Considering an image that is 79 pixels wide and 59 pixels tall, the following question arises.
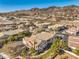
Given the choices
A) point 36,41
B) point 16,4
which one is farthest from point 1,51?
point 16,4

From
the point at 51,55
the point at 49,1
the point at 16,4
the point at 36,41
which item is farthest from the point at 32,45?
the point at 49,1

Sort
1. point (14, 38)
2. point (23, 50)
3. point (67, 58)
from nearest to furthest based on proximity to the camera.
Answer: point (67, 58), point (23, 50), point (14, 38)

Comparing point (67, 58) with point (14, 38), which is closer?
point (67, 58)

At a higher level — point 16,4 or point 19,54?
point 16,4

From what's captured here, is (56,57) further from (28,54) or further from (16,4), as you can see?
(16,4)

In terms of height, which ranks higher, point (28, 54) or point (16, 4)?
point (16, 4)

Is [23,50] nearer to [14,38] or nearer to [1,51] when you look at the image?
[1,51]

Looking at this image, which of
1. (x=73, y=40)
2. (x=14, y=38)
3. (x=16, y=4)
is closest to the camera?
(x=73, y=40)

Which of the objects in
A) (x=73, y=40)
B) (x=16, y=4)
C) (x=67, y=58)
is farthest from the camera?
(x=16, y=4)

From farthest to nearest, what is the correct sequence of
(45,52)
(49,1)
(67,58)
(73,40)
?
(49,1)
(73,40)
(45,52)
(67,58)
